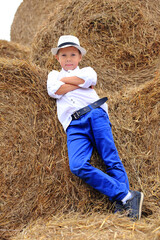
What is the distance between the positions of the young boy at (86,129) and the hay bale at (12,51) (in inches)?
69.3

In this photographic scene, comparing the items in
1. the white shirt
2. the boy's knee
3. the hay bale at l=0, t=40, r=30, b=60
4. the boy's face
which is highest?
the hay bale at l=0, t=40, r=30, b=60

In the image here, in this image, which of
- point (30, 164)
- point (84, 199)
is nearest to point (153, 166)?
point (84, 199)

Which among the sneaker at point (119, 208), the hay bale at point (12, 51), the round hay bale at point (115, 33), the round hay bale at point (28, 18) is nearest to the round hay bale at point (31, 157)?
the sneaker at point (119, 208)

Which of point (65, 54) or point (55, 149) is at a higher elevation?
point (65, 54)

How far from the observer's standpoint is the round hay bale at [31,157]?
6.22 ft

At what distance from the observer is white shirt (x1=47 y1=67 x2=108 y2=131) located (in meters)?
1.94

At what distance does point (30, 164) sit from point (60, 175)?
0.24m

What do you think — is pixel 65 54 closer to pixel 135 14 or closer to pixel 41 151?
Result: pixel 41 151

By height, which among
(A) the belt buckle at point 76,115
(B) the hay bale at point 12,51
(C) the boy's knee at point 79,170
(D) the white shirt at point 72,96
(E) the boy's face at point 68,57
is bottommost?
(C) the boy's knee at point 79,170

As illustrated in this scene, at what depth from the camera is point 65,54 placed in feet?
6.77

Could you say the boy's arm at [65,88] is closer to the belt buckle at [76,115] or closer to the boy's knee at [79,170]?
the belt buckle at [76,115]

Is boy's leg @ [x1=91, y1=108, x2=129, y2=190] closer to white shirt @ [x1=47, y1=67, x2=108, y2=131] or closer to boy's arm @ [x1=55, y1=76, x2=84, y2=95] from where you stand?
white shirt @ [x1=47, y1=67, x2=108, y2=131]

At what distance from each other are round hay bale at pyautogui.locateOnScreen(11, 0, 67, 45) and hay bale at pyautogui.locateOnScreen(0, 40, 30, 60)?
107 centimetres

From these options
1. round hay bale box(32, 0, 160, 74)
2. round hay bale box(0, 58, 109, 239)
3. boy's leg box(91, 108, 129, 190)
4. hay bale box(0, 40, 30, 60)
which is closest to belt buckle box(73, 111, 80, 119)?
boy's leg box(91, 108, 129, 190)
